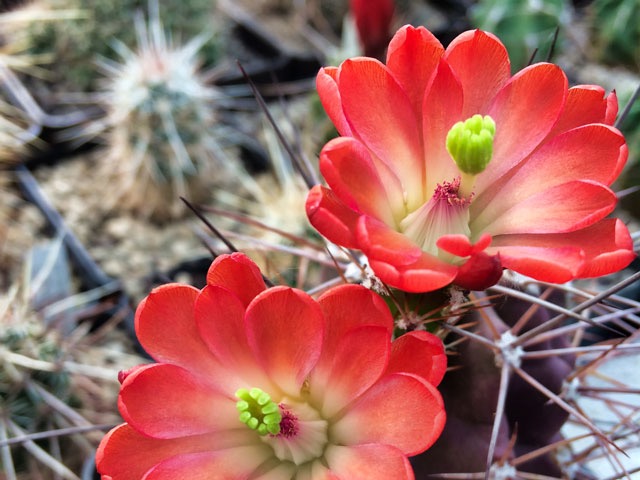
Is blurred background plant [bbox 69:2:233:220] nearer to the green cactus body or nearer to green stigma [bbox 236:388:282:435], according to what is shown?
the green cactus body

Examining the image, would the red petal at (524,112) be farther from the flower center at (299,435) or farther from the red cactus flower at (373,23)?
the red cactus flower at (373,23)

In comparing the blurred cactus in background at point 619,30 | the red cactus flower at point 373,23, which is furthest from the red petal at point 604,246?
the blurred cactus in background at point 619,30

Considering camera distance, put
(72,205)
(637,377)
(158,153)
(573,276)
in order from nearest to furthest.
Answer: (573,276) → (637,377) → (158,153) → (72,205)

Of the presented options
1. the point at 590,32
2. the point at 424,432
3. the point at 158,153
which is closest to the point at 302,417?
the point at 424,432

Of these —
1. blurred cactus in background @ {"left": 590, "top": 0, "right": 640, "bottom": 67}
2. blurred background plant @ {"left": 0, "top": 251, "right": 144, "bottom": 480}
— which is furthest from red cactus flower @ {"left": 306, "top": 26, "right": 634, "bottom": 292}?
blurred cactus in background @ {"left": 590, "top": 0, "right": 640, "bottom": 67}

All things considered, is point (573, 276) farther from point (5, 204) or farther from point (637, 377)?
point (5, 204)

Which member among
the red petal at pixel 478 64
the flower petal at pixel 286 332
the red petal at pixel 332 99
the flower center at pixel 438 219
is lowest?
the flower petal at pixel 286 332

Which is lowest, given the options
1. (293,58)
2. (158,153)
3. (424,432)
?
(424,432)
